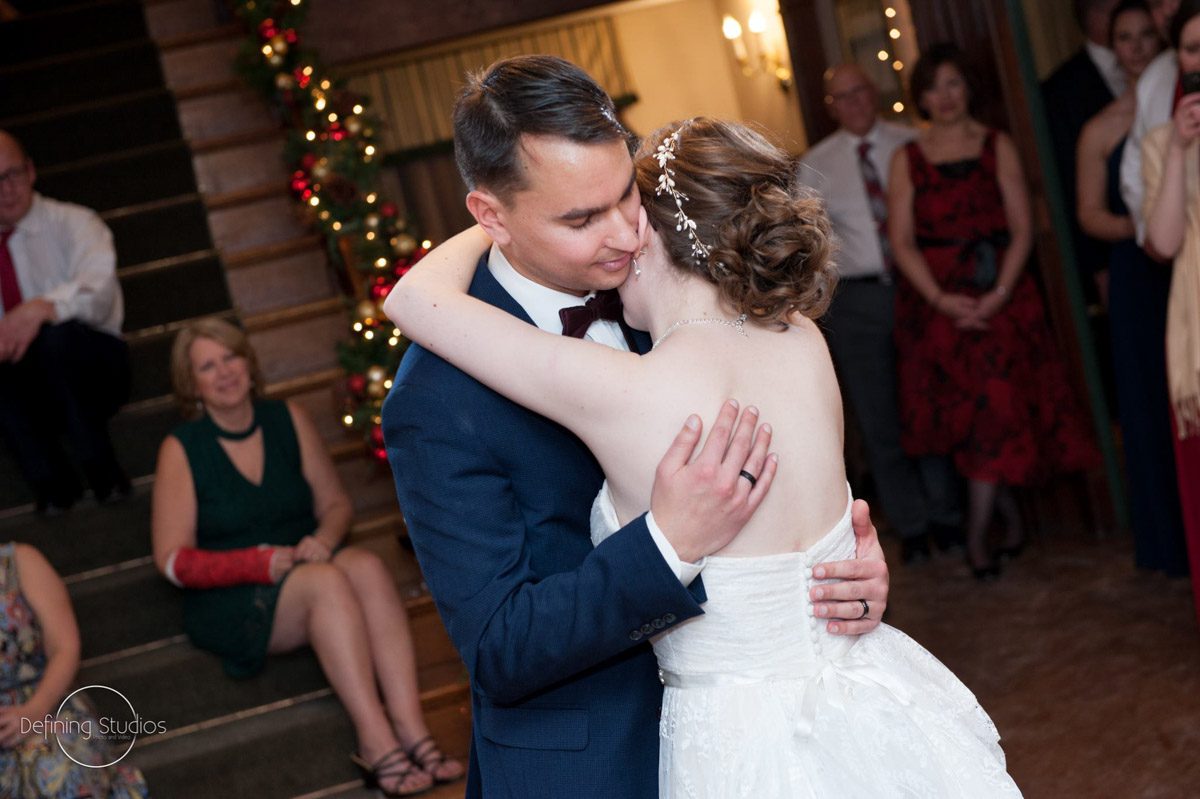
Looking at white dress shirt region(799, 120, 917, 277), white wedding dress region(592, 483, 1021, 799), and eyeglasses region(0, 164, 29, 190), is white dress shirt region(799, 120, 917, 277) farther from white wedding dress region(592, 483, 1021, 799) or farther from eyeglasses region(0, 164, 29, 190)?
white wedding dress region(592, 483, 1021, 799)

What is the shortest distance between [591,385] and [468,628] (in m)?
0.33

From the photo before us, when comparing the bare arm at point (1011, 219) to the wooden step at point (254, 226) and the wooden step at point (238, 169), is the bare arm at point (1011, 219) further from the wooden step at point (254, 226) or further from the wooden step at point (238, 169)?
the wooden step at point (238, 169)

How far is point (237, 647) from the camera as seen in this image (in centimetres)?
416

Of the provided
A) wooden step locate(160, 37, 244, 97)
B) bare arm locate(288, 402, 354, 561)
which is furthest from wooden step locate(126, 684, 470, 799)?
wooden step locate(160, 37, 244, 97)

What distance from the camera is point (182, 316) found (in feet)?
18.8

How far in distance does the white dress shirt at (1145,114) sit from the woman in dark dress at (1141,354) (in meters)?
0.25

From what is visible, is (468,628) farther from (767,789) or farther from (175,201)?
(175,201)

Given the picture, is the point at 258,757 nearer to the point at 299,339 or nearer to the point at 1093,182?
the point at 299,339

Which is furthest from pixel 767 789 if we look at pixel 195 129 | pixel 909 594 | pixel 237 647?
pixel 195 129

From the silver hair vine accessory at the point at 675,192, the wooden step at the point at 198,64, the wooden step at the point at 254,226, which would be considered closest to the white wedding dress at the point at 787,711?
the silver hair vine accessory at the point at 675,192

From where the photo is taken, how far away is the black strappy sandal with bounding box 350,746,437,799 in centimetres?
392

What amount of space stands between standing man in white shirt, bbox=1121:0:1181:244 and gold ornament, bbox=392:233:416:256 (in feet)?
8.11

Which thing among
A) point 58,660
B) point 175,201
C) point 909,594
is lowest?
point 909,594

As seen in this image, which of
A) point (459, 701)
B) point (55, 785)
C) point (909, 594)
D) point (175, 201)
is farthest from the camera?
point (175, 201)
